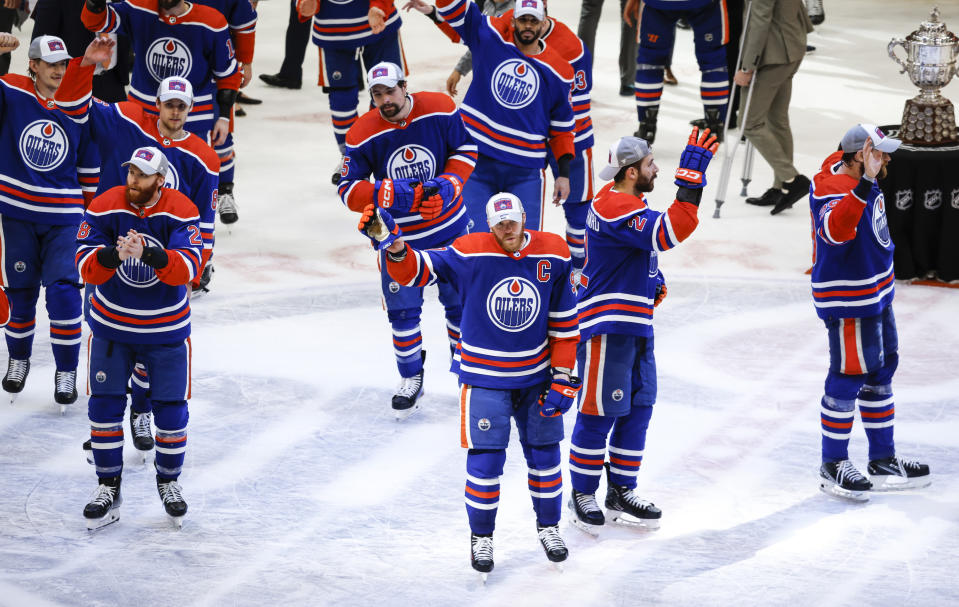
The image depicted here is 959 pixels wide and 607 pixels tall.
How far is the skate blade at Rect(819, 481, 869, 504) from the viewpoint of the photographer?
5.64 meters

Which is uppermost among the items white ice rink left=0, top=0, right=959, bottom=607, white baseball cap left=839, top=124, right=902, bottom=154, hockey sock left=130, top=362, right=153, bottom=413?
white baseball cap left=839, top=124, right=902, bottom=154

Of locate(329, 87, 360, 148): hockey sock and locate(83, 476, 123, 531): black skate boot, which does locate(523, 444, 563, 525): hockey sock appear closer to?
locate(83, 476, 123, 531): black skate boot

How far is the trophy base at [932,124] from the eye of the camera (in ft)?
27.0

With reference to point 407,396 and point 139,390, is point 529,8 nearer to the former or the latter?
point 407,396

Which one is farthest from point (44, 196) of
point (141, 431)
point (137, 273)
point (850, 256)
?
point (850, 256)

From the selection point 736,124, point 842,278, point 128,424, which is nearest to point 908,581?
point 842,278

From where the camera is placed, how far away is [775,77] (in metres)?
9.05

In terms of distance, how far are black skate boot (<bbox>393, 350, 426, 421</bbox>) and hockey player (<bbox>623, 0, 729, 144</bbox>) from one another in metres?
3.85

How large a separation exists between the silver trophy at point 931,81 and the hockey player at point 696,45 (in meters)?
1.44

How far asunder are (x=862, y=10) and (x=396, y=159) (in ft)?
35.1

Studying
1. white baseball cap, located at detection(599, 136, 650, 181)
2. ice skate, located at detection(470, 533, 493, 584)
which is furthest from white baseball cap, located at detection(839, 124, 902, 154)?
ice skate, located at detection(470, 533, 493, 584)

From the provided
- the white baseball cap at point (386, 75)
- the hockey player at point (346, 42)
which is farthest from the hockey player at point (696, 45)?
the white baseball cap at point (386, 75)

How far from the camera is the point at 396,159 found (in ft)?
20.6

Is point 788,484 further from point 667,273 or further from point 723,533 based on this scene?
point 667,273
